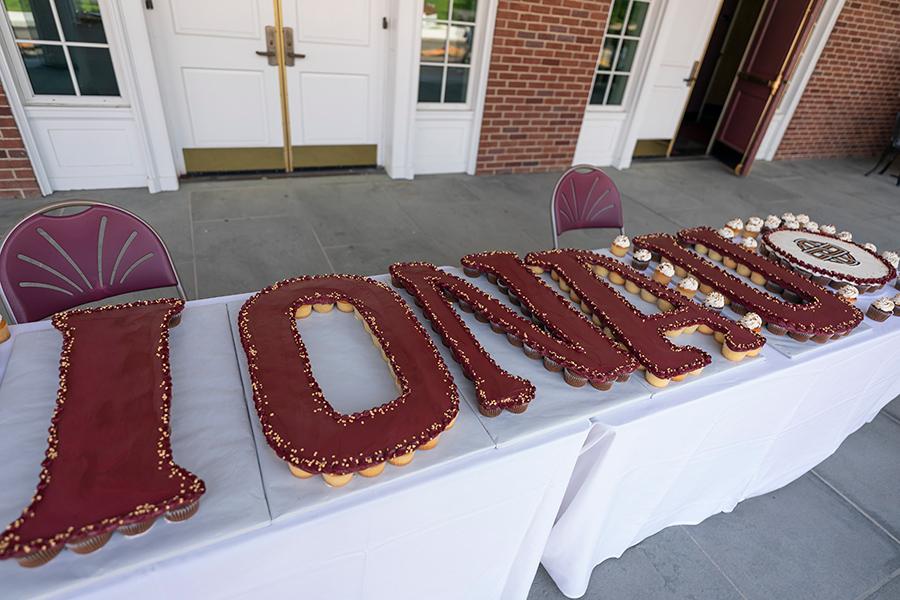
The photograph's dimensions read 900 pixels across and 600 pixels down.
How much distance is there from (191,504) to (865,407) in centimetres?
244

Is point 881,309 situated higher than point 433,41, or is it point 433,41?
point 433,41

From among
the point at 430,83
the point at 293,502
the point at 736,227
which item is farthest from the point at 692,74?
the point at 293,502

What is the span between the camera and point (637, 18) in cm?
462

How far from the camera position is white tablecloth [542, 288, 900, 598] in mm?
1230

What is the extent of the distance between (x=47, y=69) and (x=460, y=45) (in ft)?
9.48

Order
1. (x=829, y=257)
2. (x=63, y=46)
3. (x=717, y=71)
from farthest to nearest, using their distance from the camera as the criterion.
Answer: (x=717, y=71) < (x=63, y=46) < (x=829, y=257)

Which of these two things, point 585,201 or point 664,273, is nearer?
point 664,273

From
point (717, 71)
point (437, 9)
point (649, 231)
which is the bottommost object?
point (649, 231)

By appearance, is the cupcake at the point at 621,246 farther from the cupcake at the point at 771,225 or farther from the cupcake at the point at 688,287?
the cupcake at the point at 771,225

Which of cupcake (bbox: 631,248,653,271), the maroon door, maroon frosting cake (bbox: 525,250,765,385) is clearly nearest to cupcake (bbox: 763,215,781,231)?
cupcake (bbox: 631,248,653,271)

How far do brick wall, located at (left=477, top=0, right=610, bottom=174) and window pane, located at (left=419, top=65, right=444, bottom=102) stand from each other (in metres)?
0.44

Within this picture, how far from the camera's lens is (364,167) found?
4387 millimetres

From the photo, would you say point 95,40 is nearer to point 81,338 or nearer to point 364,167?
point 364,167

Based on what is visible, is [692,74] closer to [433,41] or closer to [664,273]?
[433,41]
